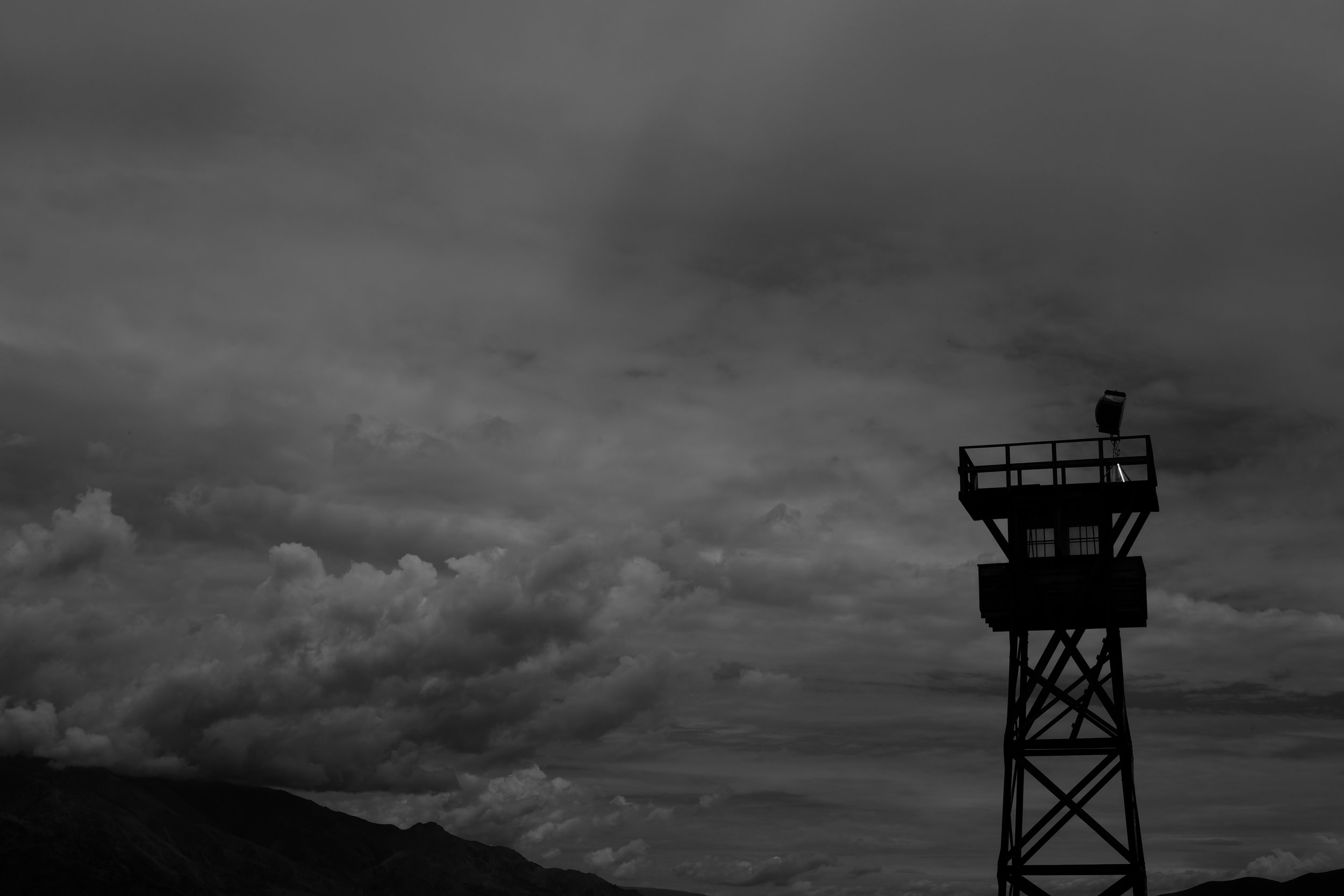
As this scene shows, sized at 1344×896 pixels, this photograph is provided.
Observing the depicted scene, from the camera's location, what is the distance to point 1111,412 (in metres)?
31.2

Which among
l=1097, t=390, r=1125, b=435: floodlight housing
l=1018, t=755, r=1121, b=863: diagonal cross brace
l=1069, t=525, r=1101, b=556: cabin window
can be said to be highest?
l=1097, t=390, r=1125, b=435: floodlight housing

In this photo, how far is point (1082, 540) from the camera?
31234 millimetres

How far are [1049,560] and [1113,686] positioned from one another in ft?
10.2

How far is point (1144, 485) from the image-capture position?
1197 inches

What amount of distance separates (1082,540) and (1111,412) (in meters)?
3.02

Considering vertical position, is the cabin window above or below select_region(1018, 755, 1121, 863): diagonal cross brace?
above

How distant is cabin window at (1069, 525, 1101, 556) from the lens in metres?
31.1

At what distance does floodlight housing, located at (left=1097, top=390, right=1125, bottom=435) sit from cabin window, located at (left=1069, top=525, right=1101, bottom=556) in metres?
2.27

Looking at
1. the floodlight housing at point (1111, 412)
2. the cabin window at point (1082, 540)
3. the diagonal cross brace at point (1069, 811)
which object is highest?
the floodlight housing at point (1111, 412)

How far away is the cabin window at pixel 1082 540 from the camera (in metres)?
31.1

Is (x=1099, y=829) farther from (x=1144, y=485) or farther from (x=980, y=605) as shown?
(x=1144, y=485)

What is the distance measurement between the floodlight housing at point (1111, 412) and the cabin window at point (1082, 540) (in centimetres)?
227

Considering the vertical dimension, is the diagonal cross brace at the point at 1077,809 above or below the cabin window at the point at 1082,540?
below

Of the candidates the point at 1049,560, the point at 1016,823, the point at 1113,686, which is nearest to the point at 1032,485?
the point at 1049,560
